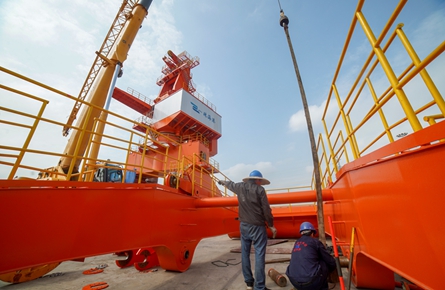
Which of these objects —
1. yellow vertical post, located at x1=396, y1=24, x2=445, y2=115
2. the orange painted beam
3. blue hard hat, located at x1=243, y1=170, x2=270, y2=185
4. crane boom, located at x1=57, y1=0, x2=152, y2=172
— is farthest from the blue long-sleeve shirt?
crane boom, located at x1=57, y1=0, x2=152, y2=172

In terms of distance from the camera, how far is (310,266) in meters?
2.84

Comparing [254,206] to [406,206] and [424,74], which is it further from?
[424,74]

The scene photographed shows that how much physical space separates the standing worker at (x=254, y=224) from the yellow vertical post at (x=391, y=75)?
2639mm

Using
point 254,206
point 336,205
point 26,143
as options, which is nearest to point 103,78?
point 26,143

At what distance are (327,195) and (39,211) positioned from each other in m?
4.81

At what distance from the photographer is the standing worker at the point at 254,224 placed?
3495 millimetres

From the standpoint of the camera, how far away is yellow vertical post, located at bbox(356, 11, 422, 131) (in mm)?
1501

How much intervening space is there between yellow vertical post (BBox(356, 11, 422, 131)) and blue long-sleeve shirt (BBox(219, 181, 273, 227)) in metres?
2.64

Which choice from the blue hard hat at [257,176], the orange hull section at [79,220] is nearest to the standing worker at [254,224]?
the blue hard hat at [257,176]

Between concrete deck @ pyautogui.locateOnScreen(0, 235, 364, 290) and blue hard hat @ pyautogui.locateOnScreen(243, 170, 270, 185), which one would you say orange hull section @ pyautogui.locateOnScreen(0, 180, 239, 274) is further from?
blue hard hat @ pyautogui.locateOnScreen(243, 170, 270, 185)

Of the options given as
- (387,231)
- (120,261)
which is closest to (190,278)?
(120,261)

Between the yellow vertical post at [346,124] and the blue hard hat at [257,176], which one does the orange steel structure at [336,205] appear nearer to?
the yellow vertical post at [346,124]

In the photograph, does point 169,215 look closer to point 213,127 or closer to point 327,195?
point 327,195

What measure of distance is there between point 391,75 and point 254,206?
2.88 meters
